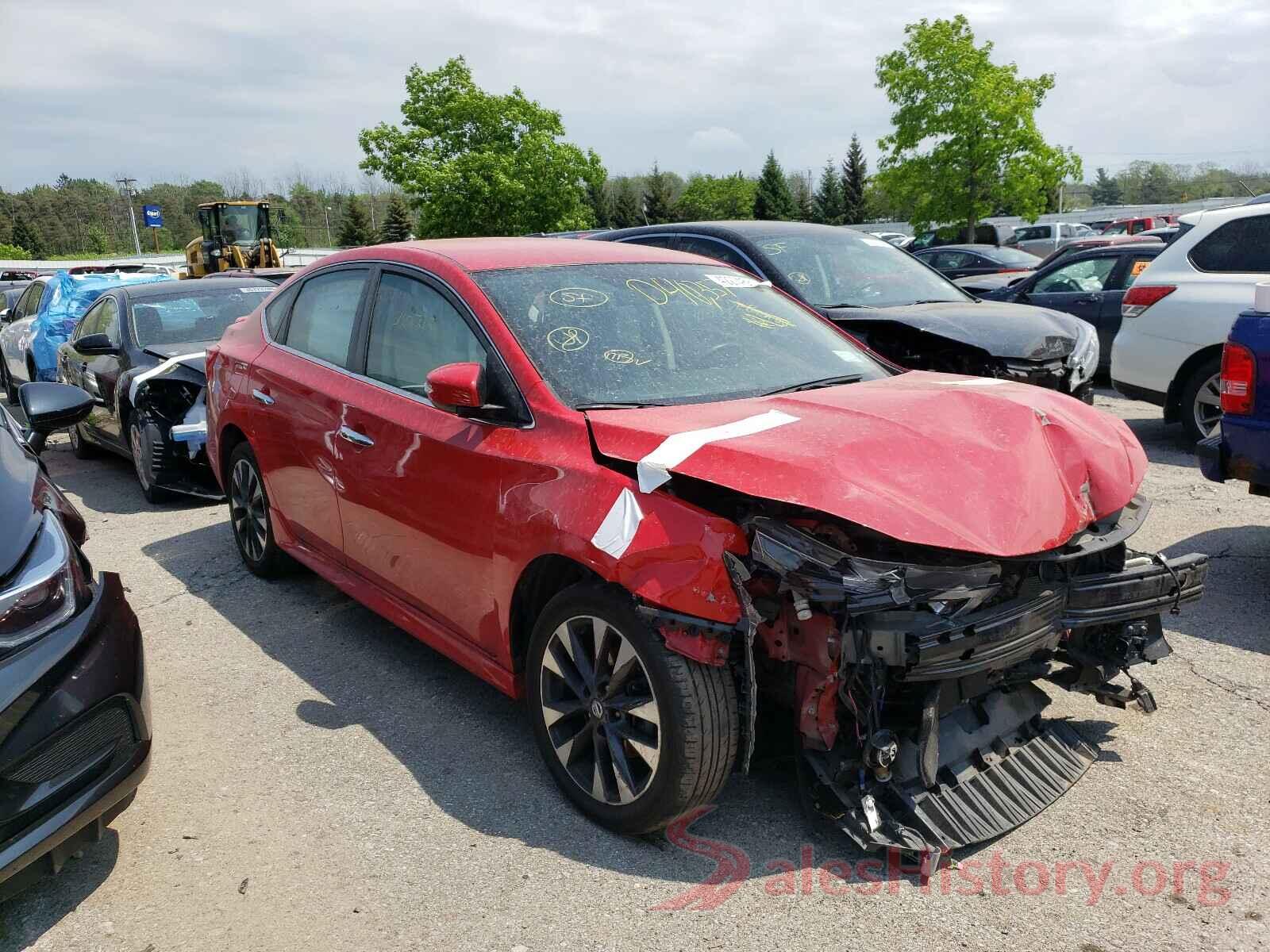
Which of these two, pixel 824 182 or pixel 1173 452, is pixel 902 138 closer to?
pixel 1173 452

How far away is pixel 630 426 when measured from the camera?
301cm

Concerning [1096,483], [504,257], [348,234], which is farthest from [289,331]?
[348,234]

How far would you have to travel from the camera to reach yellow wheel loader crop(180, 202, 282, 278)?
29.7 metres

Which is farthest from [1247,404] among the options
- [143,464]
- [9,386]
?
[9,386]

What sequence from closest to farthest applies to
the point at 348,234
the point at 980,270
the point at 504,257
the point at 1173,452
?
the point at 504,257 < the point at 1173,452 < the point at 980,270 < the point at 348,234

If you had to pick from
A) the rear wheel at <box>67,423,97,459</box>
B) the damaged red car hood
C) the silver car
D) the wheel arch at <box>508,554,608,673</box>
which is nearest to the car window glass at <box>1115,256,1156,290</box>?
the damaged red car hood

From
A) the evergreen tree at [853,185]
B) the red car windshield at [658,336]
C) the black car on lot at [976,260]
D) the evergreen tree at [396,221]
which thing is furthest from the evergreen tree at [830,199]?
the red car windshield at [658,336]

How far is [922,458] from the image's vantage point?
2770 mm

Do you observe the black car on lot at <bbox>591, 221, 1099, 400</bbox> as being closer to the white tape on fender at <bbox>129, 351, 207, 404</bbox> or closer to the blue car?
the blue car

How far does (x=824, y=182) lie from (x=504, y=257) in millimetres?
65688

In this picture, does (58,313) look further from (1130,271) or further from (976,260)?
(976,260)

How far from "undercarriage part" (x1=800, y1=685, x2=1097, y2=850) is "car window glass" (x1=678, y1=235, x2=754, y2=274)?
4251 millimetres

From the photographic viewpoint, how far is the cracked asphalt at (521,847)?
2.61m

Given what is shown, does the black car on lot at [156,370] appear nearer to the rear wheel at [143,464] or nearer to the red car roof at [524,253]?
the rear wheel at [143,464]
